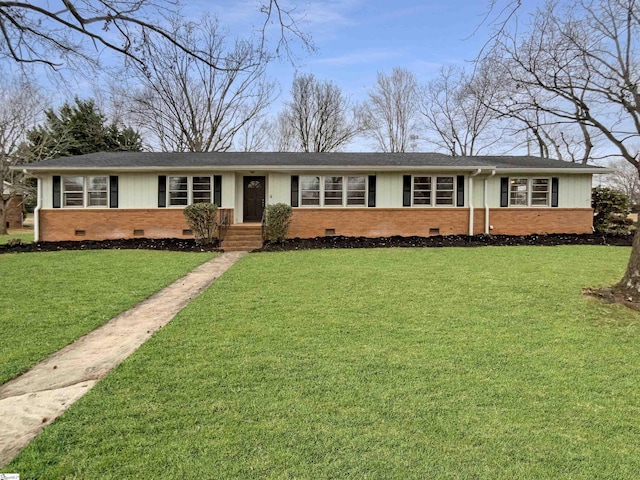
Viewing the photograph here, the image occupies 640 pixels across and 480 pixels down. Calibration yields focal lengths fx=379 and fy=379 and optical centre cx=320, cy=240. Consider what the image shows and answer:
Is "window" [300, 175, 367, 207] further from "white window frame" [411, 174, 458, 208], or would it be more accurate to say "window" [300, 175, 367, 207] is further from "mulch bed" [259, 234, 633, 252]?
"white window frame" [411, 174, 458, 208]

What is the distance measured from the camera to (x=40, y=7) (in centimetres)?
486

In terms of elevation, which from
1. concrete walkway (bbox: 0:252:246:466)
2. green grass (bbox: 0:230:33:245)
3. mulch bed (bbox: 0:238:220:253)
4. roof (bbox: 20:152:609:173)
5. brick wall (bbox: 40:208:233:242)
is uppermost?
roof (bbox: 20:152:609:173)

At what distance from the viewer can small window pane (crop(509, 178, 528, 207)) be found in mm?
14539

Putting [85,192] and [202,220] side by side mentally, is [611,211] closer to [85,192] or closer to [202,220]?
[202,220]

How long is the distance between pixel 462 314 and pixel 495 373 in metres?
1.82

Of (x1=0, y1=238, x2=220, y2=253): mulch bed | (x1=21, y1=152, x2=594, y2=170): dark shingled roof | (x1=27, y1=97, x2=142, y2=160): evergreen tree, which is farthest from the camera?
(x1=27, y1=97, x2=142, y2=160): evergreen tree

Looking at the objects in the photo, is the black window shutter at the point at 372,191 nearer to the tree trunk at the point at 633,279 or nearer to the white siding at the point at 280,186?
the white siding at the point at 280,186

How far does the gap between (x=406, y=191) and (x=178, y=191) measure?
8.48 m

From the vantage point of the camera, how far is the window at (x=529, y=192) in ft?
47.6

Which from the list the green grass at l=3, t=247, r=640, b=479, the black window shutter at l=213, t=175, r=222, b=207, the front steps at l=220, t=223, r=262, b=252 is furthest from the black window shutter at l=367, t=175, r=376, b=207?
the green grass at l=3, t=247, r=640, b=479

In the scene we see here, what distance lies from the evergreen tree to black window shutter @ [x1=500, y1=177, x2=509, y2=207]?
2643 cm

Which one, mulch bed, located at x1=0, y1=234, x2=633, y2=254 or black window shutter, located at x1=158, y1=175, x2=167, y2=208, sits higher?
black window shutter, located at x1=158, y1=175, x2=167, y2=208

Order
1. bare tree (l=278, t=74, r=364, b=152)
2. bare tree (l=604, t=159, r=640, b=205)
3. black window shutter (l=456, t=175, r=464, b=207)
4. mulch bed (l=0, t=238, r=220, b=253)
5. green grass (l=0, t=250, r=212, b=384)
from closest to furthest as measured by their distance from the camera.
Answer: green grass (l=0, t=250, r=212, b=384) → mulch bed (l=0, t=238, r=220, b=253) → black window shutter (l=456, t=175, r=464, b=207) → bare tree (l=278, t=74, r=364, b=152) → bare tree (l=604, t=159, r=640, b=205)

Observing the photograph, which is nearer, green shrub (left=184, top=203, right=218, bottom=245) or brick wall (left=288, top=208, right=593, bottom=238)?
green shrub (left=184, top=203, right=218, bottom=245)
